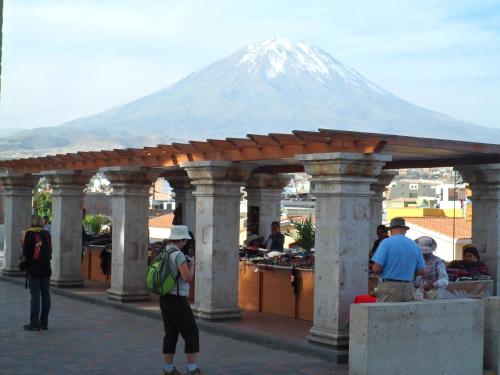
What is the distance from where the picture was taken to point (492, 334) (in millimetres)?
9055

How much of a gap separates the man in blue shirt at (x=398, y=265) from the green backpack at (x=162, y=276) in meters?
2.16

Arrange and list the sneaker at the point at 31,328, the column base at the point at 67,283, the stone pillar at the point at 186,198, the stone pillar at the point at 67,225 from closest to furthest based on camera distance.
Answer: the sneaker at the point at 31,328 < the stone pillar at the point at 67,225 < the column base at the point at 67,283 < the stone pillar at the point at 186,198

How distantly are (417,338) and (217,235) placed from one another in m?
4.83

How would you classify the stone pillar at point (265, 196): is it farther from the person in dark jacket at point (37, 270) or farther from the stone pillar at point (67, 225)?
the person in dark jacket at point (37, 270)

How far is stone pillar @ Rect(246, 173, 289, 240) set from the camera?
18516 mm

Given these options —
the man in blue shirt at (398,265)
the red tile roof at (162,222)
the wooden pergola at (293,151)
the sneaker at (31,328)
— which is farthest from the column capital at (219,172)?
the red tile roof at (162,222)

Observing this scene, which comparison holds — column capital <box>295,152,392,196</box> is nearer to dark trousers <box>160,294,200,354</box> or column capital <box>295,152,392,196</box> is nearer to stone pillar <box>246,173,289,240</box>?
dark trousers <box>160,294,200,354</box>

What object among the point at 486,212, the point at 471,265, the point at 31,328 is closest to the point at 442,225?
the point at 486,212

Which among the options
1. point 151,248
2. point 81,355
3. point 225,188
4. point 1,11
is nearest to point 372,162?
point 225,188

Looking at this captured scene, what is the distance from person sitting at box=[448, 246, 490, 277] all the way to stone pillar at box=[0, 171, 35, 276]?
10.4 metres

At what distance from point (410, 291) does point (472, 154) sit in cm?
336

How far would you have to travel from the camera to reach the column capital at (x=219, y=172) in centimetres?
1228

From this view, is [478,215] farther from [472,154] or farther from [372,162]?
[372,162]

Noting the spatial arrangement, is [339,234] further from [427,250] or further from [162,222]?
[162,222]
